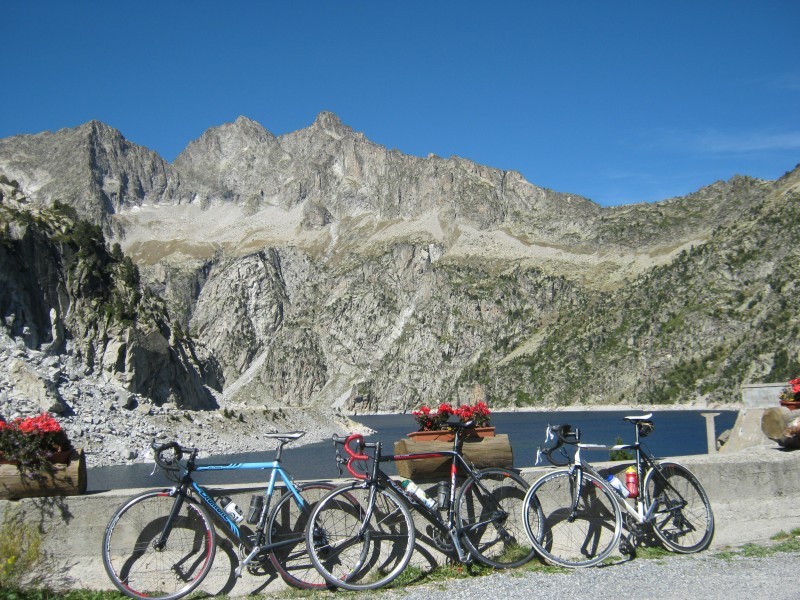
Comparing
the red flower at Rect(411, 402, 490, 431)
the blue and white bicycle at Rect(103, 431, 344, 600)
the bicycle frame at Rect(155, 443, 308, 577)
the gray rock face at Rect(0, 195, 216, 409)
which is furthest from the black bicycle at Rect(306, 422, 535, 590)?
the gray rock face at Rect(0, 195, 216, 409)

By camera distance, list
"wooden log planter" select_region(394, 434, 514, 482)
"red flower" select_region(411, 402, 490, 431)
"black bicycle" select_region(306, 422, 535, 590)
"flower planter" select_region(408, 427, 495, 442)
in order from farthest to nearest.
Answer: "red flower" select_region(411, 402, 490, 431), "flower planter" select_region(408, 427, 495, 442), "wooden log planter" select_region(394, 434, 514, 482), "black bicycle" select_region(306, 422, 535, 590)

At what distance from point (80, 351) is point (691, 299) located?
164m

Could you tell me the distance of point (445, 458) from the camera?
9570mm

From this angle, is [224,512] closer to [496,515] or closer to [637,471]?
[496,515]

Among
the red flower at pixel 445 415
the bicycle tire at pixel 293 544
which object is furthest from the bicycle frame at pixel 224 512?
the red flower at pixel 445 415

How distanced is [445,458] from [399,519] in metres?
0.98

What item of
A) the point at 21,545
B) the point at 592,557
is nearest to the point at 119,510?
the point at 21,545

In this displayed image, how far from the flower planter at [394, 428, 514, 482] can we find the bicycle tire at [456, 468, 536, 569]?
196 millimetres

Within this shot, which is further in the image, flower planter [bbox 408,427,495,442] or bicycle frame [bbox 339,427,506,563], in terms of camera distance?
flower planter [bbox 408,427,495,442]

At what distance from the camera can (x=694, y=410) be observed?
172m

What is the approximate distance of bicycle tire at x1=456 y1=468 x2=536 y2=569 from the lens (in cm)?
946

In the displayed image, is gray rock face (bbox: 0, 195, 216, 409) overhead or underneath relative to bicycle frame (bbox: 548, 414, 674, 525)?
overhead

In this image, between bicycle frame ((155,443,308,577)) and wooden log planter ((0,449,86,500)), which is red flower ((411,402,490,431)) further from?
wooden log planter ((0,449,86,500))

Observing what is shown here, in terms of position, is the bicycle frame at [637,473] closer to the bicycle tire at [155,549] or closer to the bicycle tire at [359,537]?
the bicycle tire at [359,537]
